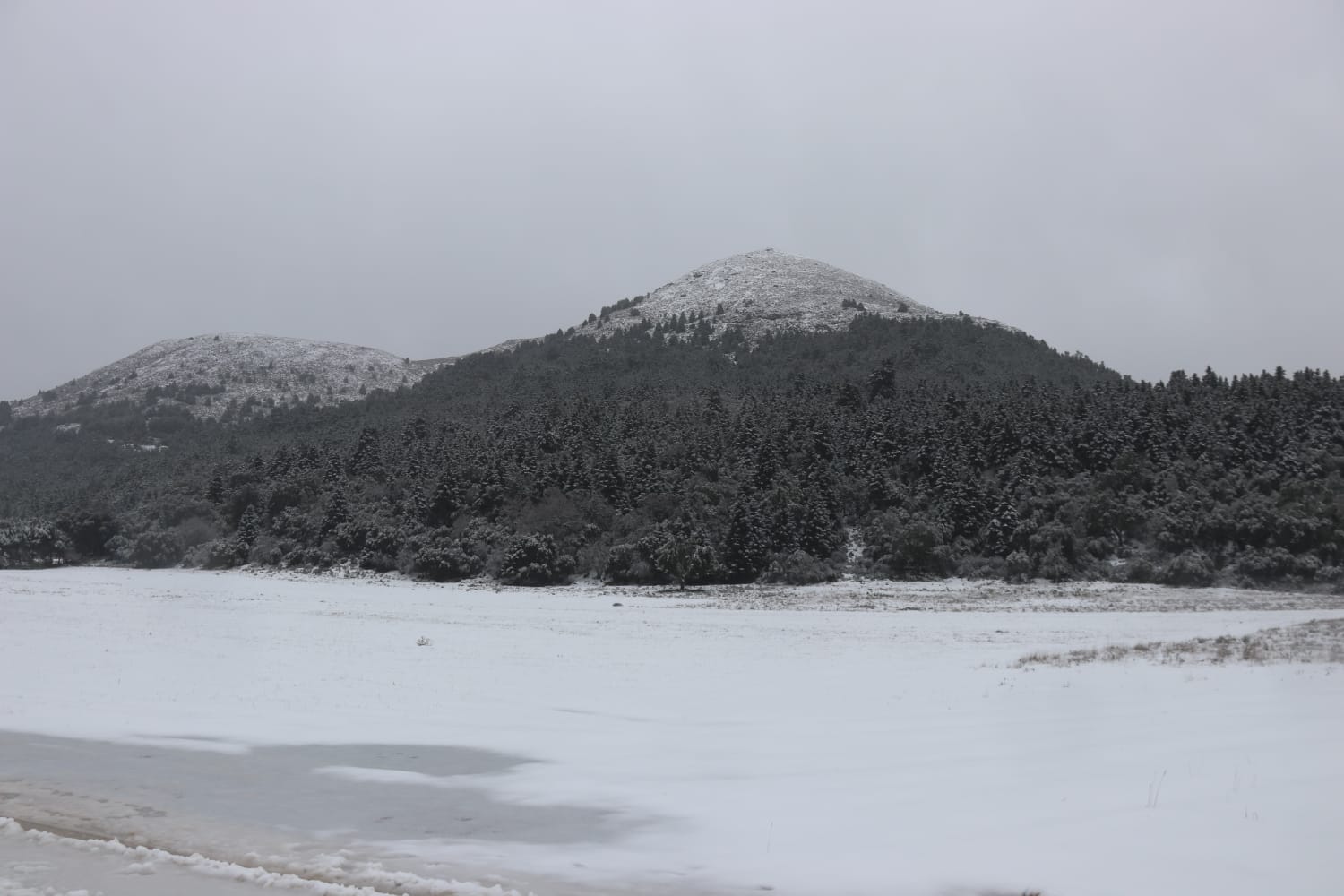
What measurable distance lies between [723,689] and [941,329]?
Answer: 515 feet

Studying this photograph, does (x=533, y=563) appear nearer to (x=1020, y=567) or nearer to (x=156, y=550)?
(x=1020, y=567)

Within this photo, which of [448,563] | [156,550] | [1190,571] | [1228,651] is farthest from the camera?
[156,550]

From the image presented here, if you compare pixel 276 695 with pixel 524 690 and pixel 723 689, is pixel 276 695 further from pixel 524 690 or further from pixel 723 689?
pixel 723 689

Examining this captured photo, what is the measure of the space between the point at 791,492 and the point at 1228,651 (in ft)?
156

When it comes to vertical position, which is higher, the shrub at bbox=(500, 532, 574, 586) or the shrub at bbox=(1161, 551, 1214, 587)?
the shrub at bbox=(1161, 551, 1214, 587)

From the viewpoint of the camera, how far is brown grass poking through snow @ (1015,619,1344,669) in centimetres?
2142

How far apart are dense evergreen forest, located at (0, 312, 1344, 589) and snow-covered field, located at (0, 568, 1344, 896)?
128 feet

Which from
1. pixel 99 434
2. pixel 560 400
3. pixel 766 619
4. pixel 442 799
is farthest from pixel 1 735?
pixel 99 434

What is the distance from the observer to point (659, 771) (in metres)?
13.8

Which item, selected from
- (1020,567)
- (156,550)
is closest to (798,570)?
(1020,567)

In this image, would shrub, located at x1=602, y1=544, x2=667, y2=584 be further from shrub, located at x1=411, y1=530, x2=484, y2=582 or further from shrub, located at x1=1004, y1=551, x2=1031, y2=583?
shrub, located at x1=1004, y1=551, x2=1031, y2=583

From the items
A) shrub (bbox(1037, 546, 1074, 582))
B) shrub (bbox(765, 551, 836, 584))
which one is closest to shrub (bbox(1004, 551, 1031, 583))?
shrub (bbox(1037, 546, 1074, 582))

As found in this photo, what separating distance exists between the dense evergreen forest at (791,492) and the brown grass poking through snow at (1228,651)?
3516cm

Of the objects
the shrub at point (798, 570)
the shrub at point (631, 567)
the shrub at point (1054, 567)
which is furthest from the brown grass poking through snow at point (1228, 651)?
the shrub at point (631, 567)
